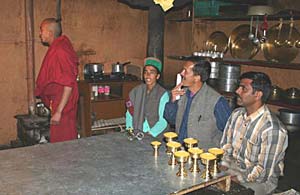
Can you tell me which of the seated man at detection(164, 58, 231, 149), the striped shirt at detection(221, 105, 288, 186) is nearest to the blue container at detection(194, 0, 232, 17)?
the seated man at detection(164, 58, 231, 149)

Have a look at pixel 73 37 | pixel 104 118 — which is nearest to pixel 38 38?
pixel 73 37

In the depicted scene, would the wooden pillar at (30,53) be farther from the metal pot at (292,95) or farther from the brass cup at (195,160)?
the brass cup at (195,160)

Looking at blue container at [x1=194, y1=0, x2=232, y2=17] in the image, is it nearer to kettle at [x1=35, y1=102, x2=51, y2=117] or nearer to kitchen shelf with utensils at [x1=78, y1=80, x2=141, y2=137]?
kitchen shelf with utensils at [x1=78, y1=80, x2=141, y2=137]

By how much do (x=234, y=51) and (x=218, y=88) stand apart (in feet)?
1.99

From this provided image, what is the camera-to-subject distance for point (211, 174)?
1.74 m

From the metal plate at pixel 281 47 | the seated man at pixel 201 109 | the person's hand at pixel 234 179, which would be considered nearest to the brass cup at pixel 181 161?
the person's hand at pixel 234 179

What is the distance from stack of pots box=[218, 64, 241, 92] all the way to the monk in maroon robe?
1700mm

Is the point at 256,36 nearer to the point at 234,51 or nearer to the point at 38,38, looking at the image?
the point at 234,51

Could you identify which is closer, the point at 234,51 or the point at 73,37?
the point at 234,51

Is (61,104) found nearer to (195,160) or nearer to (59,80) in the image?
(59,80)

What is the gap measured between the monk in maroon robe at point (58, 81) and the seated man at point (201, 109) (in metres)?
1.13

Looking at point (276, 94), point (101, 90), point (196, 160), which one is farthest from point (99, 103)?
point (196, 160)

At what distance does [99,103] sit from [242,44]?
2.01 meters

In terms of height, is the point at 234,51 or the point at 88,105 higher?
the point at 234,51
